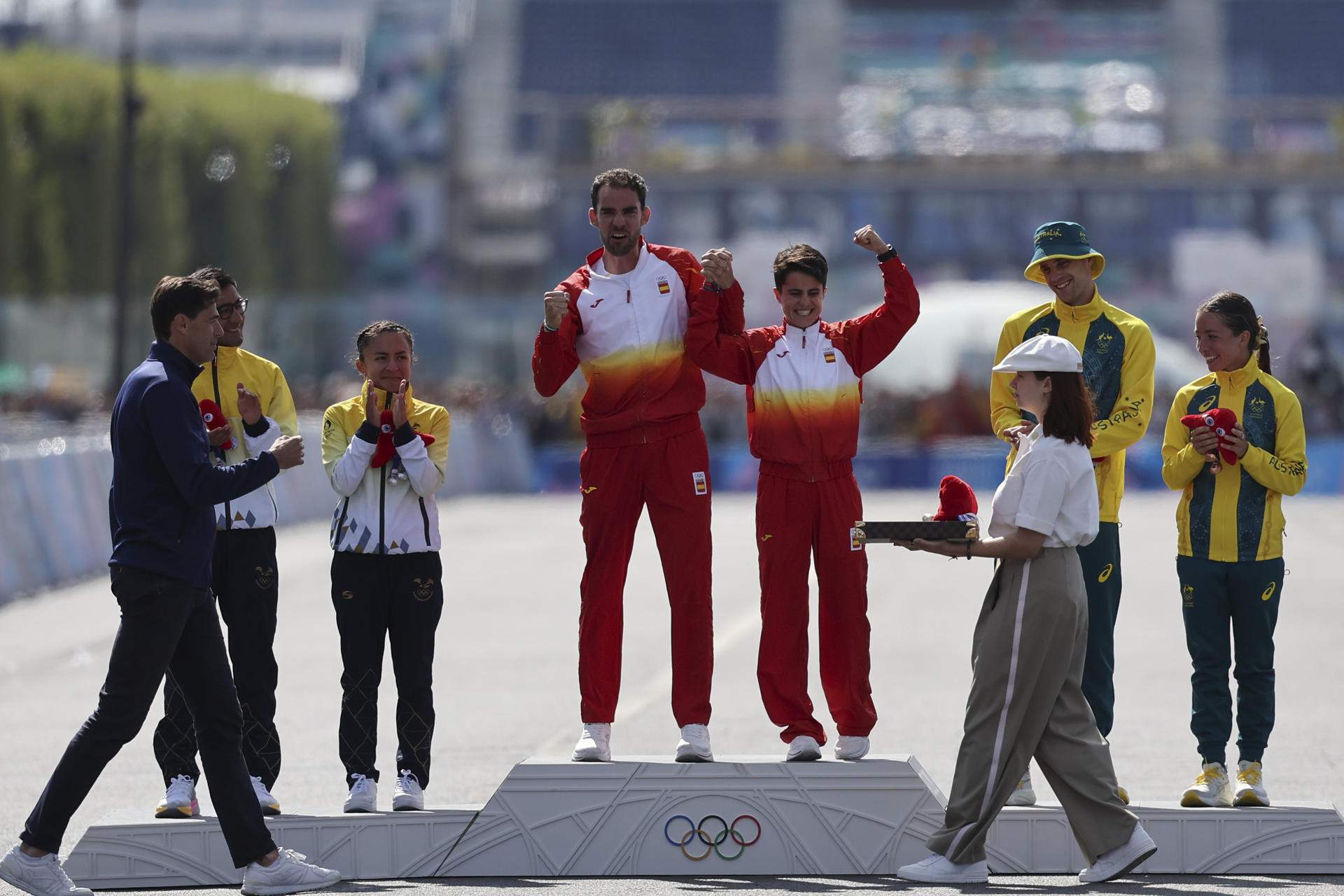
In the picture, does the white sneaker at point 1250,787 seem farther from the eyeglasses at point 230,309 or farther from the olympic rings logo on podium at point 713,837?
the eyeglasses at point 230,309

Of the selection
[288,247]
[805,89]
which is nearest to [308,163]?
[288,247]

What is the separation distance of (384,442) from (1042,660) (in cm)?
254

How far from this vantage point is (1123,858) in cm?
793

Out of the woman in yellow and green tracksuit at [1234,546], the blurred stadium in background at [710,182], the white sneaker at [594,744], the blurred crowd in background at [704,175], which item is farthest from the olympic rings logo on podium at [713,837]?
the blurred crowd in background at [704,175]

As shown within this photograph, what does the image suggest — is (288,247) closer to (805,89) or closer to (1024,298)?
(805,89)

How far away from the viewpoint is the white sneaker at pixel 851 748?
8.59 meters

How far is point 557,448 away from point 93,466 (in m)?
18.1

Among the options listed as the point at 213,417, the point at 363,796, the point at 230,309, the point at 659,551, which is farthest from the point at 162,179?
the point at 363,796

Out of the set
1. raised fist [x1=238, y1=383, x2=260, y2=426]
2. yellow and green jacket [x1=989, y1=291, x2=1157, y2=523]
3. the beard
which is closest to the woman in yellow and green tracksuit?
yellow and green jacket [x1=989, y1=291, x2=1157, y2=523]

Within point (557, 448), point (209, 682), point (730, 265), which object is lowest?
point (557, 448)

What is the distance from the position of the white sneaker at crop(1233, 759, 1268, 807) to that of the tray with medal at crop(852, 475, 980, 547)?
59.4 inches

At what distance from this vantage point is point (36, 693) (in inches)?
580

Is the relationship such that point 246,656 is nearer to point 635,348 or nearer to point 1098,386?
point 635,348

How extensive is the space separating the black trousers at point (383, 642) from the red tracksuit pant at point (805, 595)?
125cm
